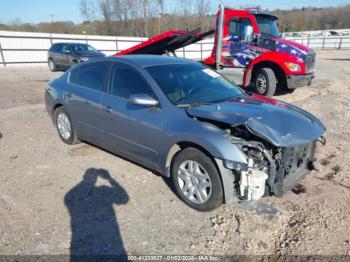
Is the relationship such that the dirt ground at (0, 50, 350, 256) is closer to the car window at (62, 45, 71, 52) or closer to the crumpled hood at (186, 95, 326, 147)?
the crumpled hood at (186, 95, 326, 147)

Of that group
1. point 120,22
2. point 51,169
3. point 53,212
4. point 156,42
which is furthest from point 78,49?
point 120,22

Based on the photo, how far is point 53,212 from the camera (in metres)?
3.41

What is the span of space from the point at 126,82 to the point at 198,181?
174cm

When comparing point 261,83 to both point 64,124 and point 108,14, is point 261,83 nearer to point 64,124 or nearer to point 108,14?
point 64,124

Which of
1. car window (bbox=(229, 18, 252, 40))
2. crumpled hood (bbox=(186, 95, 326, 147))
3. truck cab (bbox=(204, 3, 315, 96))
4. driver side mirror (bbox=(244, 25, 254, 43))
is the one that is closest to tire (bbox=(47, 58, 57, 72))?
truck cab (bbox=(204, 3, 315, 96))

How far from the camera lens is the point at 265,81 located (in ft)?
29.8

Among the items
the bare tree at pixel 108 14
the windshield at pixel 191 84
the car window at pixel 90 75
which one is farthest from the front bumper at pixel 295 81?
the bare tree at pixel 108 14

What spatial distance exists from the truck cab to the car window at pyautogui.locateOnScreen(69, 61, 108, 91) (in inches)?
190

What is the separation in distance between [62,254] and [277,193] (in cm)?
220

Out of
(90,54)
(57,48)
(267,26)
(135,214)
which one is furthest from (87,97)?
(57,48)

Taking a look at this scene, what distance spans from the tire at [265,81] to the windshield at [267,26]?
1215 mm

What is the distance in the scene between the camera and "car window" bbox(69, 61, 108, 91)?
4523mm

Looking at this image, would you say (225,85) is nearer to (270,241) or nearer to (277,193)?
(277,193)

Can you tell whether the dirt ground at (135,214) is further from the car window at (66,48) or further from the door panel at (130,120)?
the car window at (66,48)
